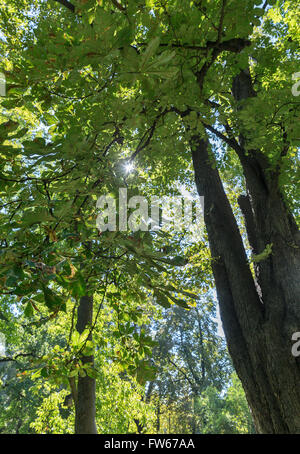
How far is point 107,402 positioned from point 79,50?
8.85 metres

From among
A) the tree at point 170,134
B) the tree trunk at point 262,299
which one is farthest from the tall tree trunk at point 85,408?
the tree at point 170,134

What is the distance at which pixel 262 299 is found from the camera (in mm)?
3457

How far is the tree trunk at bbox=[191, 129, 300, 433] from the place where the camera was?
111 inches

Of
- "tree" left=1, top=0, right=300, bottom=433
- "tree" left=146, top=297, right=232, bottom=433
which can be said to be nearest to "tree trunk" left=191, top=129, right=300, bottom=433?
"tree" left=1, top=0, right=300, bottom=433

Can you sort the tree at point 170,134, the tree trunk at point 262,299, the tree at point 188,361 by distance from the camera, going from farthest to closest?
the tree at point 188,361 < the tree trunk at point 262,299 < the tree at point 170,134

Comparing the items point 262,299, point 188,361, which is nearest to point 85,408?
point 262,299

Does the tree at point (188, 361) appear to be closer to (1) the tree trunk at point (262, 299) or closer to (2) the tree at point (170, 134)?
(1) the tree trunk at point (262, 299)

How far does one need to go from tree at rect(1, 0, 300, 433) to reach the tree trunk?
13mm

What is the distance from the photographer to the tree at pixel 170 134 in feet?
3.80

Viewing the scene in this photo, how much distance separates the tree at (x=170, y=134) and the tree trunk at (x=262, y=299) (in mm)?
13

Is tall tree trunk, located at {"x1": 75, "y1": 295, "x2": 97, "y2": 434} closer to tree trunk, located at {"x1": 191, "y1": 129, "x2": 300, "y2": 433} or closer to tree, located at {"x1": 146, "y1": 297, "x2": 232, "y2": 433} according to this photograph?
tree trunk, located at {"x1": 191, "y1": 129, "x2": 300, "y2": 433}

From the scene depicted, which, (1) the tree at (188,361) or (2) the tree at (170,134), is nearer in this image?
(2) the tree at (170,134)

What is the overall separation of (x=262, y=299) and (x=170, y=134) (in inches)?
88.2
